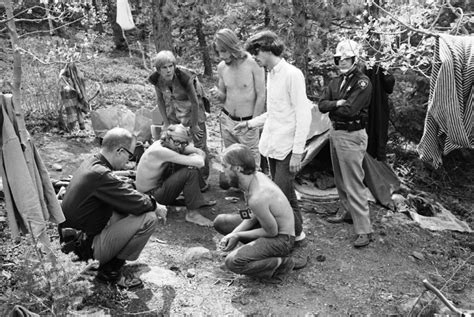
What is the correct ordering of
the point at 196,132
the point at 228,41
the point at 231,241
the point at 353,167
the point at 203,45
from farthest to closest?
the point at 203,45
the point at 196,132
the point at 228,41
the point at 353,167
the point at 231,241

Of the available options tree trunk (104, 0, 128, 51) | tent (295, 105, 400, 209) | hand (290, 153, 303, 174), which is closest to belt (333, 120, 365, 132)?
hand (290, 153, 303, 174)

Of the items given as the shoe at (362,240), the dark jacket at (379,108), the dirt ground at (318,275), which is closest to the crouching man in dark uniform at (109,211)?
the dirt ground at (318,275)

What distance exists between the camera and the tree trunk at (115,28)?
48.1ft

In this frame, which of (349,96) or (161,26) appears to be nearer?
(349,96)

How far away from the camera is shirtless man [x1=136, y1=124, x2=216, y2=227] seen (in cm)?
430

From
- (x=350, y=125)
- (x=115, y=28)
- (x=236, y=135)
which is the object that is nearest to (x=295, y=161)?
(x=350, y=125)

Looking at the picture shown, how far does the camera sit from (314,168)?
5.87m

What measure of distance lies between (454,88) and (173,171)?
2730 millimetres

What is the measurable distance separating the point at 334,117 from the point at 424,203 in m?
2.05

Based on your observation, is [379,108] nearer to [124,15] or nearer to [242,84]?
[242,84]

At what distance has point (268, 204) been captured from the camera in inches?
138

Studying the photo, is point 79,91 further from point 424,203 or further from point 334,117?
point 424,203

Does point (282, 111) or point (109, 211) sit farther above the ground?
point (282, 111)

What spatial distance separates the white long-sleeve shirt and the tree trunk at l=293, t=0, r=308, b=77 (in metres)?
2.56
